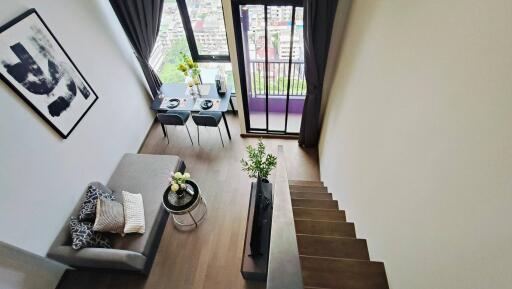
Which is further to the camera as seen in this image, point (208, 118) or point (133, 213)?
point (208, 118)

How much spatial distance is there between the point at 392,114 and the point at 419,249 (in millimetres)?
791

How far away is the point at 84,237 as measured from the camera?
9.60 ft

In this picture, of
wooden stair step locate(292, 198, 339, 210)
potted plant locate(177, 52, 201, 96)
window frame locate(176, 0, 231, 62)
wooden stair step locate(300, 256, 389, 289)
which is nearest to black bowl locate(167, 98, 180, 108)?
potted plant locate(177, 52, 201, 96)

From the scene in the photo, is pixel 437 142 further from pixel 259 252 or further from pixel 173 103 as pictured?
pixel 173 103

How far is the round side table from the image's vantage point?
3.33 m

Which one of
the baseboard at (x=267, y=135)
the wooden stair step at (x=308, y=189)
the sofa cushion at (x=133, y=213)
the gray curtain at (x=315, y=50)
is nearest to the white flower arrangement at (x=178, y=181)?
Answer: the sofa cushion at (x=133, y=213)

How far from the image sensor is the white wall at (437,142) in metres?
0.86

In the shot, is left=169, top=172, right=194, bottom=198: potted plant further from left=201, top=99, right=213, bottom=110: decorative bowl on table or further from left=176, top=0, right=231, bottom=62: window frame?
left=176, top=0, right=231, bottom=62: window frame

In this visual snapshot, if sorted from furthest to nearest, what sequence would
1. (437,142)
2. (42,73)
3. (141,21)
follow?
(141,21) → (42,73) → (437,142)

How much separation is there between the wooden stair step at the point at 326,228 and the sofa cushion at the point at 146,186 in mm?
1860

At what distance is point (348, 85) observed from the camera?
280 cm

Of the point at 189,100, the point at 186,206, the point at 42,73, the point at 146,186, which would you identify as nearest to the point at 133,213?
the point at 146,186

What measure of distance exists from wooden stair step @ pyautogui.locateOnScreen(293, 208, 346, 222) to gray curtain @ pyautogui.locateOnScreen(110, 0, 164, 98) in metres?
3.34

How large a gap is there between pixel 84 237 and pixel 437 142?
3.35m
